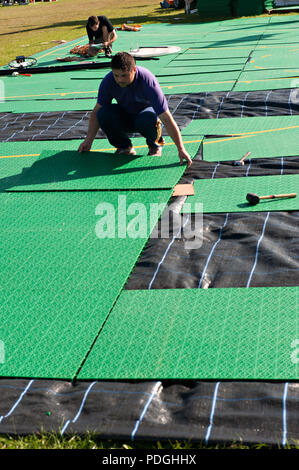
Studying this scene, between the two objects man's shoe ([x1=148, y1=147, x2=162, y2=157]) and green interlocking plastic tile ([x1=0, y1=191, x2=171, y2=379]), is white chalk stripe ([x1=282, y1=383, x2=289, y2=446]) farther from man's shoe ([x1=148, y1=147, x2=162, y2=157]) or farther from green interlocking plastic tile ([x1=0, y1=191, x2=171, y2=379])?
man's shoe ([x1=148, y1=147, x2=162, y2=157])

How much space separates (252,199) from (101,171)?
1684 millimetres

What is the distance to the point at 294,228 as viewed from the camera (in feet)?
12.7

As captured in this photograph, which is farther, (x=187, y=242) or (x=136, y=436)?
(x=187, y=242)

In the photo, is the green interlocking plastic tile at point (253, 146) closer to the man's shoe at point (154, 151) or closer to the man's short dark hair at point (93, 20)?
the man's shoe at point (154, 151)

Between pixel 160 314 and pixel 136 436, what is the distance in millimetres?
913

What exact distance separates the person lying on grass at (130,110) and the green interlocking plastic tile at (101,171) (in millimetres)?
146

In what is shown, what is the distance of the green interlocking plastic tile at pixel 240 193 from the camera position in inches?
168

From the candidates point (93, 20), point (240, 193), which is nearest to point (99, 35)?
point (93, 20)

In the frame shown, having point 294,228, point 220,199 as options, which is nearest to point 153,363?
point 294,228

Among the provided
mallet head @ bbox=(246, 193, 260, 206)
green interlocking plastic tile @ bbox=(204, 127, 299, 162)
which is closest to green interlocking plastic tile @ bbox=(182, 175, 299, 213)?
mallet head @ bbox=(246, 193, 260, 206)

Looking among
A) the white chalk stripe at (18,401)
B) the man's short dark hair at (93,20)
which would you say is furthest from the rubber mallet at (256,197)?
the man's short dark hair at (93,20)

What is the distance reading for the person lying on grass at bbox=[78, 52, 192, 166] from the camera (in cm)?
479

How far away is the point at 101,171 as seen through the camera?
5180 millimetres

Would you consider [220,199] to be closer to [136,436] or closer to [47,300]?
[47,300]
